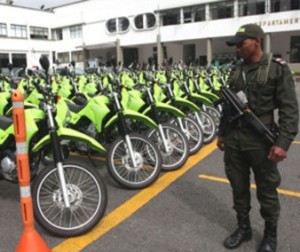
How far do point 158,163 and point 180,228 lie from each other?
124 cm

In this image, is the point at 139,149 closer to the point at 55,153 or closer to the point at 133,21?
the point at 55,153

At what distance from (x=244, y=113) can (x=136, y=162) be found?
187cm

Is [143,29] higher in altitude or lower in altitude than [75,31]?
lower

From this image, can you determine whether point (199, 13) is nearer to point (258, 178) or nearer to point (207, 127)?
point (207, 127)

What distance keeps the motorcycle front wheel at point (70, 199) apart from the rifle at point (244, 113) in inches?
56.5

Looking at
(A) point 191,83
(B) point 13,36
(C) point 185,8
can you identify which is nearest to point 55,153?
(A) point 191,83

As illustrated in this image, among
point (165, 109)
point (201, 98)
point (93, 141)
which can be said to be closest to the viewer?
point (93, 141)

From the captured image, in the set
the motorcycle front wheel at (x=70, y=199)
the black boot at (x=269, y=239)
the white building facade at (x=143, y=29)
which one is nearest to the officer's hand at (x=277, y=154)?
the black boot at (x=269, y=239)

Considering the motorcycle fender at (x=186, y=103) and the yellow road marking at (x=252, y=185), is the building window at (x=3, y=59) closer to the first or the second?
the motorcycle fender at (x=186, y=103)

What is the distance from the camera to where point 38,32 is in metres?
45.9

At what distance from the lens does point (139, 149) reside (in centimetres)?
466

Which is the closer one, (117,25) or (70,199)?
(70,199)

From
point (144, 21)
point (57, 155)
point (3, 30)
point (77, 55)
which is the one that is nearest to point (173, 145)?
point (57, 155)

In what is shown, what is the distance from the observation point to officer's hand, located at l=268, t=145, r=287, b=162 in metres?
2.71
